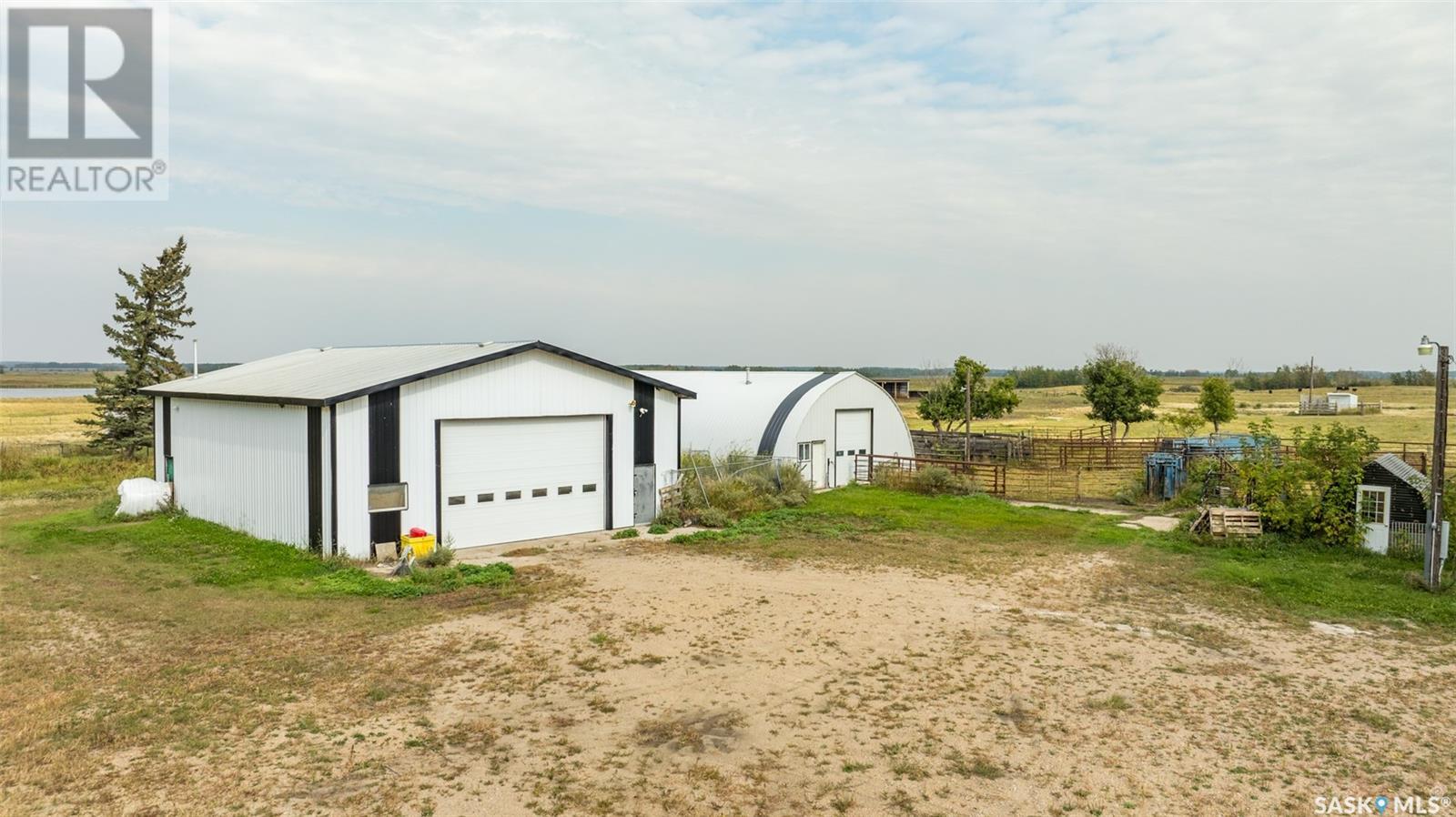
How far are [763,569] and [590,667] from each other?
628 cm

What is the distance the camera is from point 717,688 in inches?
364

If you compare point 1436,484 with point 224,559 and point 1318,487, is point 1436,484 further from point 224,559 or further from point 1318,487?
point 224,559

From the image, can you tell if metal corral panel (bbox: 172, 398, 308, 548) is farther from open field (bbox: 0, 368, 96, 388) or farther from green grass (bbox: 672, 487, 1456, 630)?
open field (bbox: 0, 368, 96, 388)

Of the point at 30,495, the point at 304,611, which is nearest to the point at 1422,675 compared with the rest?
the point at 304,611

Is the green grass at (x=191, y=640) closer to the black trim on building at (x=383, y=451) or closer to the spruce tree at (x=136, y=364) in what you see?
the black trim on building at (x=383, y=451)

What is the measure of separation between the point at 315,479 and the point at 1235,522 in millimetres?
19074

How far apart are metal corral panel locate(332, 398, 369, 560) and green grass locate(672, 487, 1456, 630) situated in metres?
6.35

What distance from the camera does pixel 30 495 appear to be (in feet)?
81.4

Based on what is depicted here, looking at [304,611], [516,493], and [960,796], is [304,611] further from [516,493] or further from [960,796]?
[960,796]

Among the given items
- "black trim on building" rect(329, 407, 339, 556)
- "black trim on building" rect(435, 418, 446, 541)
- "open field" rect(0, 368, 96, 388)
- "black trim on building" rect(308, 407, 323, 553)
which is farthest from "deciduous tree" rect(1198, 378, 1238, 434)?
"open field" rect(0, 368, 96, 388)

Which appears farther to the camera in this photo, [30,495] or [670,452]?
[30,495]

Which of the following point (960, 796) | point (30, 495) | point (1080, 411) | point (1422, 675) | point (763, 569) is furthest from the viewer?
point (1080, 411)

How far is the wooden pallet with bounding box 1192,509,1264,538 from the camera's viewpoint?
18.7 m

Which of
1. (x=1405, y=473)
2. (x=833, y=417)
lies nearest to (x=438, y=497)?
(x=833, y=417)
